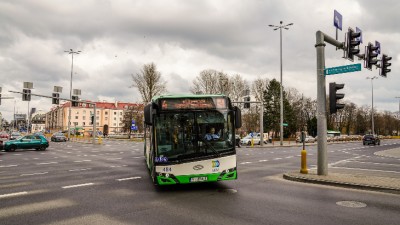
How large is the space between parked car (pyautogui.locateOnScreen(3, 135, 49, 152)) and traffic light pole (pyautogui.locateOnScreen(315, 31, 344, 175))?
26.2 meters

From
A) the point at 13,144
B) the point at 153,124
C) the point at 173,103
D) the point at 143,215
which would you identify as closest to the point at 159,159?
the point at 153,124

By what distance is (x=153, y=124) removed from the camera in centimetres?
916

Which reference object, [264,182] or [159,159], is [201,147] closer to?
[159,159]

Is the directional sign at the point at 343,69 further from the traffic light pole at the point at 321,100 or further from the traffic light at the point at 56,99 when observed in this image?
the traffic light at the point at 56,99

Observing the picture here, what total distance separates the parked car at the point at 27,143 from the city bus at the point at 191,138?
2426 cm

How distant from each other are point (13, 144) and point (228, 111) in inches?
1013

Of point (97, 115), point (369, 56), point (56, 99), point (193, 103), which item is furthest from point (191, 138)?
point (97, 115)

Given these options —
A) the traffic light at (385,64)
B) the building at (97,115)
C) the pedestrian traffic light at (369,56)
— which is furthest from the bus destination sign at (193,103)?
the building at (97,115)

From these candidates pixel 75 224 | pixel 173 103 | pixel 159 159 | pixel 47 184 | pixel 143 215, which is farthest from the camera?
pixel 47 184

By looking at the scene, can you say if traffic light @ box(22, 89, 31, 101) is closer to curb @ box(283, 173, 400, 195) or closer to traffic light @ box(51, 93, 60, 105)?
traffic light @ box(51, 93, 60, 105)

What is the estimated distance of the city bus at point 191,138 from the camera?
890cm

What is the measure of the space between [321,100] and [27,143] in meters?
27.0

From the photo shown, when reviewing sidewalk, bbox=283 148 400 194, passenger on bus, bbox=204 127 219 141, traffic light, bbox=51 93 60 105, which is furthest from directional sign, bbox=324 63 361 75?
traffic light, bbox=51 93 60 105

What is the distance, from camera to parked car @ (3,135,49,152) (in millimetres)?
28281
